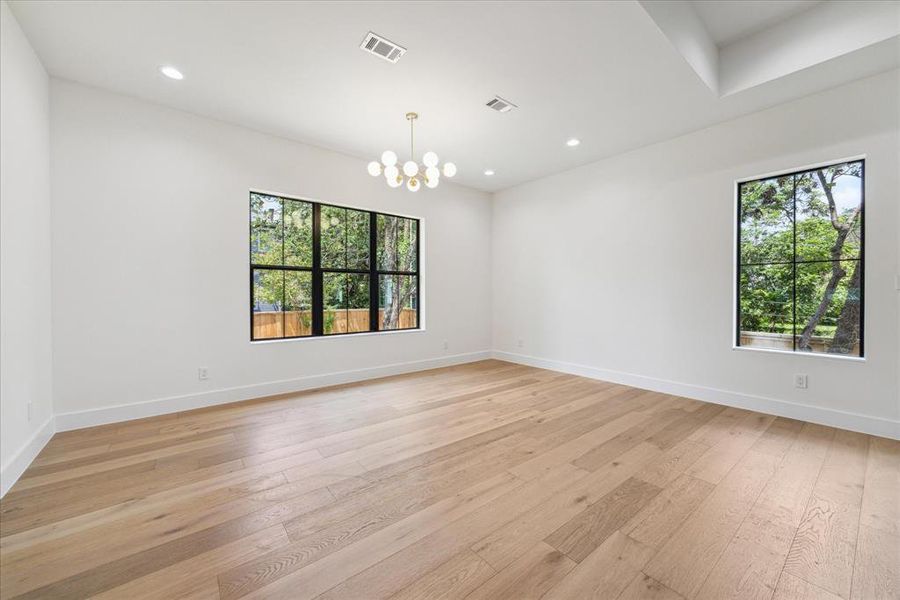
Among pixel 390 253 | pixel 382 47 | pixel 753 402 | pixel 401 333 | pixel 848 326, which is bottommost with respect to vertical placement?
pixel 753 402

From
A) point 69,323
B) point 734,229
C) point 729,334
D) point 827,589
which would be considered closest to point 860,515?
point 827,589

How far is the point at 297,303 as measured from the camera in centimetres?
440

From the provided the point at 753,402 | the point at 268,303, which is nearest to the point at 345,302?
the point at 268,303

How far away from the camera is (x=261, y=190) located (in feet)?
13.2

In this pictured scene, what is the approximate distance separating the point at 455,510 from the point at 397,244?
13.2 feet

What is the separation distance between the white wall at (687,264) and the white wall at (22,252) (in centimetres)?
532

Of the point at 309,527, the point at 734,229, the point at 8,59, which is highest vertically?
the point at 8,59

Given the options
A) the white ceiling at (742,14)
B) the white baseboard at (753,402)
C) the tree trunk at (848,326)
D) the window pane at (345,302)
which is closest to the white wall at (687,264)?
the white baseboard at (753,402)

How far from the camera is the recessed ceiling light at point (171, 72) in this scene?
2.88 m

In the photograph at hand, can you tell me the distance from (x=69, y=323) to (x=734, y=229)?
6.29 metres

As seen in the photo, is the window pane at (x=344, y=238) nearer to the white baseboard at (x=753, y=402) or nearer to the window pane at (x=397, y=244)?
the window pane at (x=397, y=244)

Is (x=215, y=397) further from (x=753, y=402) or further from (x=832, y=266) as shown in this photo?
(x=832, y=266)

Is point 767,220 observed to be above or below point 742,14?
below

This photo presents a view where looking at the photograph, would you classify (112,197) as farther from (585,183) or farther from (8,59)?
(585,183)
